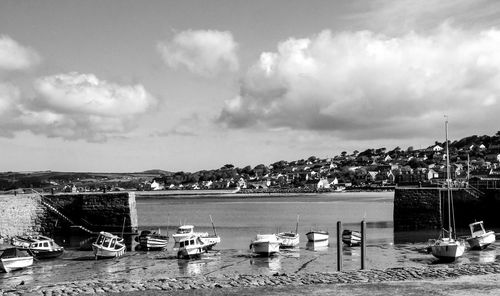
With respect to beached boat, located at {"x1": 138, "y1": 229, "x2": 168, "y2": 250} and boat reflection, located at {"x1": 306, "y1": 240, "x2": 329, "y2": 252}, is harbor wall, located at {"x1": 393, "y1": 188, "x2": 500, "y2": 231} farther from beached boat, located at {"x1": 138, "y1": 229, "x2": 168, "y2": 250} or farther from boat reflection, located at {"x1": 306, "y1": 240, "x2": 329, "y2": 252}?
beached boat, located at {"x1": 138, "y1": 229, "x2": 168, "y2": 250}

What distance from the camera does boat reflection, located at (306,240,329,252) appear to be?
143 ft

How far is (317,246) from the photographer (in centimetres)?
4534

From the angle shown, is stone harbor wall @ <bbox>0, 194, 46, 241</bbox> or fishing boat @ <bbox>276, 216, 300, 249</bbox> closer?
fishing boat @ <bbox>276, 216, 300, 249</bbox>

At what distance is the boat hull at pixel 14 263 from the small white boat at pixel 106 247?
5.36 meters

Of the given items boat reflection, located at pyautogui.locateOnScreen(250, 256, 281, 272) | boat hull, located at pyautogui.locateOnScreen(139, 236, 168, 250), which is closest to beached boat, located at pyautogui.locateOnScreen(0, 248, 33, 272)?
boat hull, located at pyautogui.locateOnScreen(139, 236, 168, 250)

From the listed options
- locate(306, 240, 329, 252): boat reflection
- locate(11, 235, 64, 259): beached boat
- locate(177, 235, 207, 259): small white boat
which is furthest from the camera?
locate(306, 240, 329, 252): boat reflection

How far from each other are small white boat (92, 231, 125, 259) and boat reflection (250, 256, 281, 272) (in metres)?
9.32

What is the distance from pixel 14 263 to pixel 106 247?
23.3ft

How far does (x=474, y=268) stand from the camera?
27781mm

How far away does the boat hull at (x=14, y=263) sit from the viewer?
109 feet

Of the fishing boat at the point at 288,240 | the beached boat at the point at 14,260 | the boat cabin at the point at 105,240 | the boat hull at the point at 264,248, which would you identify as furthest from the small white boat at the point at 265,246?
the beached boat at the point at 14,260

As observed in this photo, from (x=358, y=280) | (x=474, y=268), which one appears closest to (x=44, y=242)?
(x=358, y=280)

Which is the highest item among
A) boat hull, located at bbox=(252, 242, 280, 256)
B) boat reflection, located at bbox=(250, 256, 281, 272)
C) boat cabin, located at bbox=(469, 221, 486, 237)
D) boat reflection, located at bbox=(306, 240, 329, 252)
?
boat cabin, located at bbox=(469, 221, 486, 237)

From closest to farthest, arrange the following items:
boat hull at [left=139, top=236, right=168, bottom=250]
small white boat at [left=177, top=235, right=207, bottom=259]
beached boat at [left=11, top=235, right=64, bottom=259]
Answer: small white boat at [left=177, top=235, right=207, bottom=259]
beached boat at [left=11, top=235, right=64, bottom=259]
boat hull at [left=139, top=236, right=168, bottom=250]
